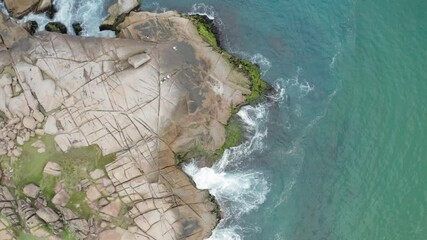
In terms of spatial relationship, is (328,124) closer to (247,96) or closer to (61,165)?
(247,96)

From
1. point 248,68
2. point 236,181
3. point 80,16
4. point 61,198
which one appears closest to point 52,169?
point 61,198

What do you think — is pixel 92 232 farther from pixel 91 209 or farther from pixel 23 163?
pixel 23 163

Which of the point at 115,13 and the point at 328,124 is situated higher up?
the point at 115,13

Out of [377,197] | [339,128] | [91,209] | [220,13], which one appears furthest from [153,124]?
[377,197]

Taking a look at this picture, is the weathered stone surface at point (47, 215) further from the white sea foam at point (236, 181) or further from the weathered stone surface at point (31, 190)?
the white sea foam at point (236, 181)

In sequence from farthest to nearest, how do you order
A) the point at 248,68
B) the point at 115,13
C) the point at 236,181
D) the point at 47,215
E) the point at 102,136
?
the point at 115,13
the point at 248,68
the point at 236,181
the point at 102,136
the point at 47,215

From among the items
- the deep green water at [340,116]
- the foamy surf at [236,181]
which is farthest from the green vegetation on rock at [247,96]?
the deep green water at [340,116]

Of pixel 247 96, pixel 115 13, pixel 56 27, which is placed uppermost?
pixel 115 13

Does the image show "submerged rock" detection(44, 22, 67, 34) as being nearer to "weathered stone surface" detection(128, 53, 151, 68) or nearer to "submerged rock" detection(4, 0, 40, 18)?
"submerged rock" detection(4, 0, 40, 18)
